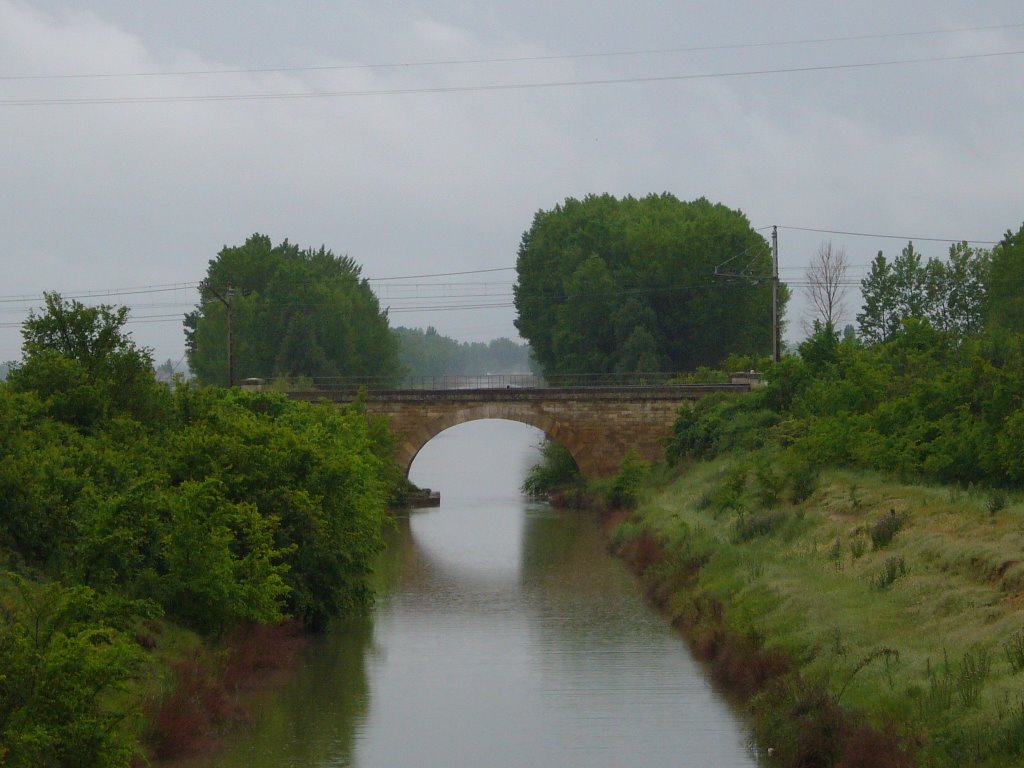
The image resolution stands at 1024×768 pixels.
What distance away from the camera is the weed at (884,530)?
2242 centimetres

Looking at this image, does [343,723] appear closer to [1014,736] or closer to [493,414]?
[1014,736]

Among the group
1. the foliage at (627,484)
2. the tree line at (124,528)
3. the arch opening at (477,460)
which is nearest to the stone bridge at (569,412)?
the arch opening at (477,460)

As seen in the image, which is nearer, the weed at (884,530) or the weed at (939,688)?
the weed at (939,688)

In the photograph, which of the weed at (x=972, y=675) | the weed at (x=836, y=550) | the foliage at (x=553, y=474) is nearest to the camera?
the weed at (x=972, y=675)

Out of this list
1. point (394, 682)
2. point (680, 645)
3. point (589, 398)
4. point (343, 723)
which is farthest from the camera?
point (589, 398)

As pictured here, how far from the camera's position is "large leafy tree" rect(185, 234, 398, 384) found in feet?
238

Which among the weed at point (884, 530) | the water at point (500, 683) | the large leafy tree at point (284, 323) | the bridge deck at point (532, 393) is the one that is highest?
the large leafy tree at point (284, 323)

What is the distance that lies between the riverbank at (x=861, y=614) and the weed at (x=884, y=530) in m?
0.03

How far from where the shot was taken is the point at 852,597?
65.5 ft

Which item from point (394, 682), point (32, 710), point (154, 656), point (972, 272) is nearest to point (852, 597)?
point (394, 682)

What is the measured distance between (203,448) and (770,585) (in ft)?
30.9

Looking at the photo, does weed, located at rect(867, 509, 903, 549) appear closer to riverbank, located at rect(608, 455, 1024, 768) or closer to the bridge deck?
riverbank, located at rect(608, 455, 1024, 768)

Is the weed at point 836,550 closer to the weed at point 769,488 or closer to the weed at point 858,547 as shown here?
the weed at point 858,547

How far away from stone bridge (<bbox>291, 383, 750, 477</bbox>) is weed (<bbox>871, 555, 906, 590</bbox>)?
89.9ft
